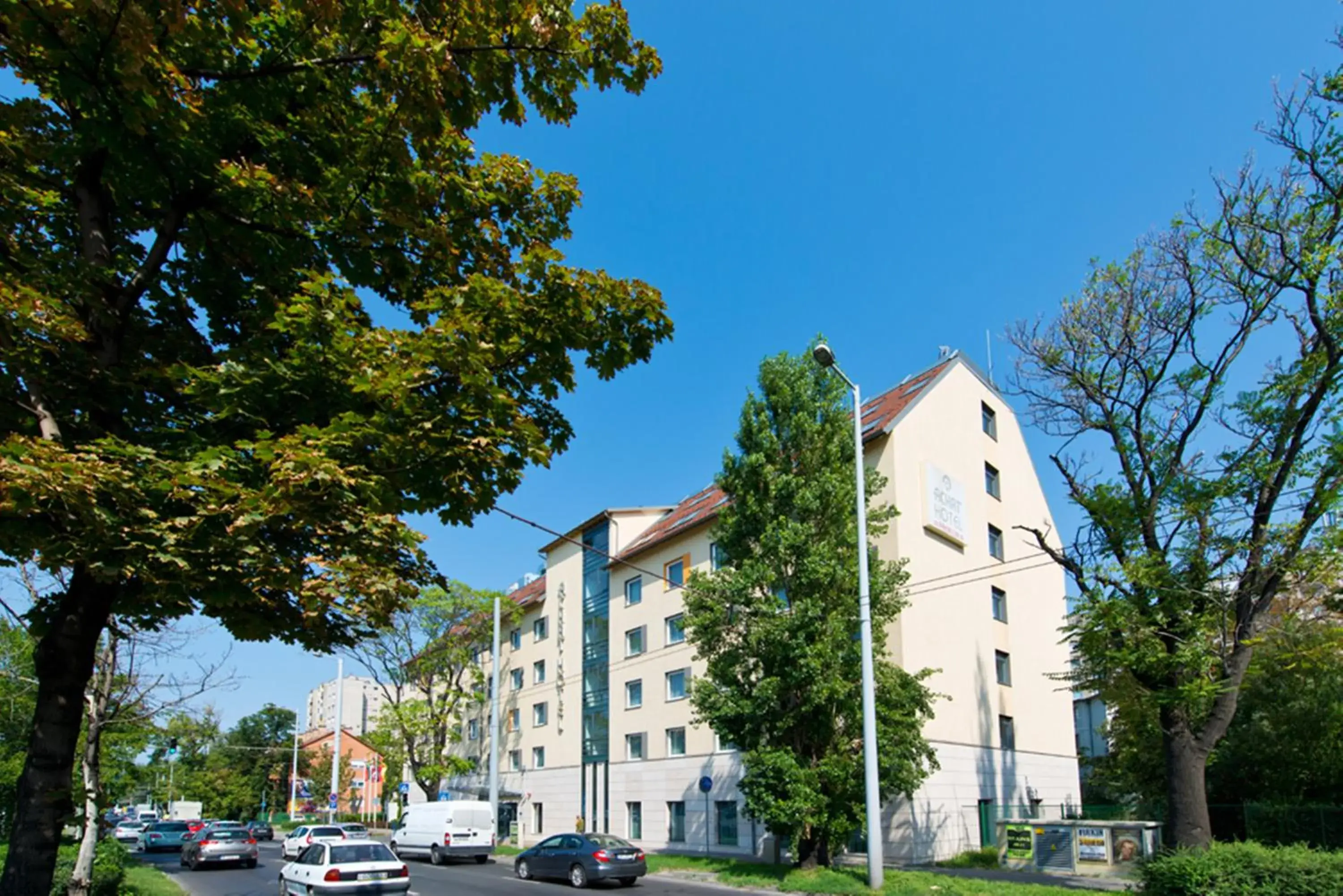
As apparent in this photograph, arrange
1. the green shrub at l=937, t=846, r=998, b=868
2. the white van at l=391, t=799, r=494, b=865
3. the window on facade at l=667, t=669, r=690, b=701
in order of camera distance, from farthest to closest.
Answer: the window on facade at l=667, t=669, r=690, b=701, the white van at l=391, t=799, r=494, b=865, the green shrub at l=937, t=846, r=998, b=868

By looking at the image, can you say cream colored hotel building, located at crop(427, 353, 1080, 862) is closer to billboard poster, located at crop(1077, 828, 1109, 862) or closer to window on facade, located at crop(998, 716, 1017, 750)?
window on facade, located at crop(998, 716, 1017, 750)

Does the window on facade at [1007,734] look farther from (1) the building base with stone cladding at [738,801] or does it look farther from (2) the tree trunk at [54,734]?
(2) the tree trunk at [54,734]

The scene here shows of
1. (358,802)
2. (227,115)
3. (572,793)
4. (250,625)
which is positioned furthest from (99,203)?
(358,802)

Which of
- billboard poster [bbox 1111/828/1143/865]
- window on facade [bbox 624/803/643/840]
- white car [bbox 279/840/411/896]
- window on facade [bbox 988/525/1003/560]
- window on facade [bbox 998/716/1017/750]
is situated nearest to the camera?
white car [bbox 279/840/411/896]

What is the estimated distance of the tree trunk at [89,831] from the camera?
12391mm

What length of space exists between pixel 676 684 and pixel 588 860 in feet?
37.8

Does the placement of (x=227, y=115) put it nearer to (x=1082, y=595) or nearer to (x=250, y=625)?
(x=250, y=625)

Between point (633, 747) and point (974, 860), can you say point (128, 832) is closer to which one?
point (633, 747)

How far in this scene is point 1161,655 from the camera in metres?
17.3

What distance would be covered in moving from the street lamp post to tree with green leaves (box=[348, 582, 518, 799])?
1133 inches

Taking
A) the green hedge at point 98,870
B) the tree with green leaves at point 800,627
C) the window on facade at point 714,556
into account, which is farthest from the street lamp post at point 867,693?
the green hedge at point 98,870

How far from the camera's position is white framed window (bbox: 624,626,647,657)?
35.6 meters

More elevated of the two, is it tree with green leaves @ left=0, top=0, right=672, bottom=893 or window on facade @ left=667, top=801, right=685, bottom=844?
tree with green leaves @ left=0, top=0, right=672, bottom=893

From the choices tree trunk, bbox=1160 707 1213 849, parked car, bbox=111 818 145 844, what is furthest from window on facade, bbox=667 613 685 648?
parked car, bbox=111 818 145 844
